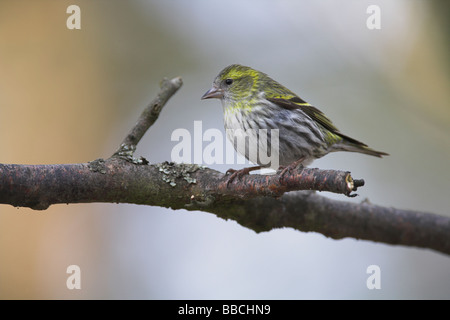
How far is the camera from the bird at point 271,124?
3.54 metres

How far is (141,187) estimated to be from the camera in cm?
279

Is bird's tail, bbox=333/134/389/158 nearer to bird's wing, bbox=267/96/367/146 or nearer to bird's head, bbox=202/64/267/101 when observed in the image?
bird's wing, bbox=267/96/367/146

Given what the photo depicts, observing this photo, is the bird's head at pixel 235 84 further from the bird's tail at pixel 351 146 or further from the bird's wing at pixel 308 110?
the bird's tail at pixel 351 146

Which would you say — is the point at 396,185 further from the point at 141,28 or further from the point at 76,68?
the point at 76,68

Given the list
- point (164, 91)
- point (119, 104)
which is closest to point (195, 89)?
point (119, 104)

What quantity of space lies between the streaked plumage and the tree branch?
42cm

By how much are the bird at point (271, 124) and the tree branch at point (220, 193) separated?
0.29m

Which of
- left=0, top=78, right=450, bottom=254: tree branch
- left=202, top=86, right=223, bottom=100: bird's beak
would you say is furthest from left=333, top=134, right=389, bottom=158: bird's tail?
left=202, top=86, right=223, bottom=100: bird's beak

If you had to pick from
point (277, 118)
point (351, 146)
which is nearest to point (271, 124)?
point (277, 118)

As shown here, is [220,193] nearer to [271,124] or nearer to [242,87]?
[271,124]

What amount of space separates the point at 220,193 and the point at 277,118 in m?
0.99

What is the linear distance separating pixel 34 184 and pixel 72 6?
377cm

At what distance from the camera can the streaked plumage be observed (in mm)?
3596

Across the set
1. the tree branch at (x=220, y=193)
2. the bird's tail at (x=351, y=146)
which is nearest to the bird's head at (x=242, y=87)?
the bird's tail at (x=351, y=146)
